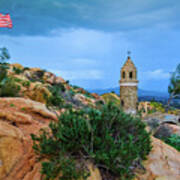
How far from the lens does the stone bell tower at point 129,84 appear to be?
19062 mm

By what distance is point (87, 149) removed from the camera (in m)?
3.48

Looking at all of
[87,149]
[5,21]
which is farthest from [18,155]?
[5,21]

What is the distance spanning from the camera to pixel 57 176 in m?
3.55

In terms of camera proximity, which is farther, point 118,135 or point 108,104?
point 108,104

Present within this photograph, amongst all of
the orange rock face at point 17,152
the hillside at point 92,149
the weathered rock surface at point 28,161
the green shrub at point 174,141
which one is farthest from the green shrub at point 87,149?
the green shrub at point 174,141

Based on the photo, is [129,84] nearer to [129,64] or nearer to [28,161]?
[129,64]

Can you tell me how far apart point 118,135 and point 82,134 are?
2.94 feet

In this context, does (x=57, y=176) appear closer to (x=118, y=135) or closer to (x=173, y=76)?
(x=118, y=135)

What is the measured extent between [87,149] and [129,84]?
1624 cm

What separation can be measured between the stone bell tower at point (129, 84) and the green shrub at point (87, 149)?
14.8 meters

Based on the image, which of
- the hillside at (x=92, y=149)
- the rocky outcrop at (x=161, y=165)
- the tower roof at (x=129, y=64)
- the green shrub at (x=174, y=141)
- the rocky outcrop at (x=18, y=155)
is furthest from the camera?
the tower roof at (x=129, y=64)

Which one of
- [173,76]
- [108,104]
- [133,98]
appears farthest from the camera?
[173,76]

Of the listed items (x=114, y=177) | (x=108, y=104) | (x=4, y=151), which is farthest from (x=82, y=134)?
(x=4, y=151)

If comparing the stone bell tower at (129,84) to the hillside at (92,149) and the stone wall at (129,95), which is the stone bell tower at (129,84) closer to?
the stone wall at (129,95)
